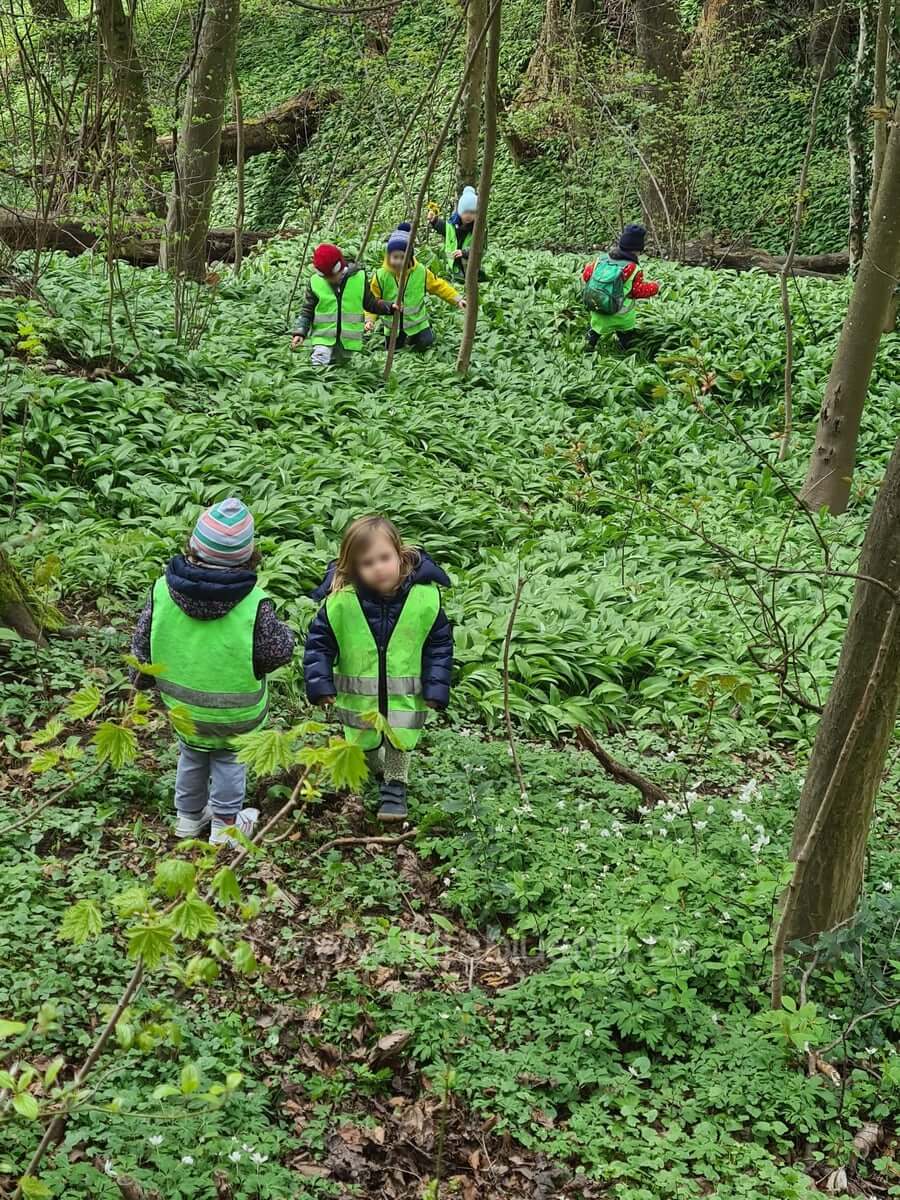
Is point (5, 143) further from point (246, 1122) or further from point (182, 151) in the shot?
point (246, 1122)

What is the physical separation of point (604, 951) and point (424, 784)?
4.86 feet

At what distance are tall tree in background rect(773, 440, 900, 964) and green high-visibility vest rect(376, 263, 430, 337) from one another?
8.40 metres

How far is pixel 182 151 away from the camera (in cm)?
1182

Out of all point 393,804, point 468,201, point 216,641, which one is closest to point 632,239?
point 468,201

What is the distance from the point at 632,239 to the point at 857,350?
3.99m

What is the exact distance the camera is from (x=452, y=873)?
175 inches

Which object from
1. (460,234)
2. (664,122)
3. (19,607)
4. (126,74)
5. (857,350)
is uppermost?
(664,122)

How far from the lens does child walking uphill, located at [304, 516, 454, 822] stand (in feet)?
15.2

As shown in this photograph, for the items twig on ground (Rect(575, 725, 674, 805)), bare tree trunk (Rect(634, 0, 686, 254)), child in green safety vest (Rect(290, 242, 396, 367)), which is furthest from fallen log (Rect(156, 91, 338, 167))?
twig on ground (Rect(575, 725, 674, 805))

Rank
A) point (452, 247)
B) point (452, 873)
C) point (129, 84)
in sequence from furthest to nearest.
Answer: point (452, 247)
point (129, 84)
point (452, 873)

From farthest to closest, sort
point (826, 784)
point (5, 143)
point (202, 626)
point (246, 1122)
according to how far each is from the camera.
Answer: point (5, 143), point (202, 626), point (826, 784), point (246, 1122)

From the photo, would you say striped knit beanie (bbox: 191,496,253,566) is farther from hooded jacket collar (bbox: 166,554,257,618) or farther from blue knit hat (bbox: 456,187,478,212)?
blue knit hat (bbox: 456,187,478,212)

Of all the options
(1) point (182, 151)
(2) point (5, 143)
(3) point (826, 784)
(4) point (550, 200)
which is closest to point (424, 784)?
(3) point (826, 784)

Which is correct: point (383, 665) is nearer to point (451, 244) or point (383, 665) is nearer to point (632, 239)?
point (632, 239)
